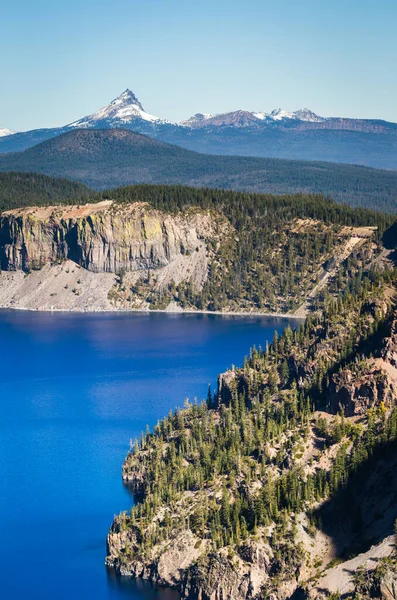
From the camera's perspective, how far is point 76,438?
132 m

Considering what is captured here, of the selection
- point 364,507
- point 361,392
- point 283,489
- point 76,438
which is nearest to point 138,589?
point 283,489

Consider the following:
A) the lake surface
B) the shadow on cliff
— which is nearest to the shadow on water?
the lake surface

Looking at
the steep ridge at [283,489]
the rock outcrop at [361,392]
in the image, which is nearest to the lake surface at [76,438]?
the steep ridge at [283,489]

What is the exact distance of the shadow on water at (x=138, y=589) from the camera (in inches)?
3494

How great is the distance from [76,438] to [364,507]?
50945mm

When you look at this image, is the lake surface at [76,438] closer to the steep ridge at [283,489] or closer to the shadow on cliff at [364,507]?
the steep ridge at [283,489]

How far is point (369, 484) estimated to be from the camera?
91562mm

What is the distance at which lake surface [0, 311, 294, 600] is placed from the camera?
309 ft

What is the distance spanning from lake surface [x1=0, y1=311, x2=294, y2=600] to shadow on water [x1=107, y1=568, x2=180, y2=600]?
11 cm

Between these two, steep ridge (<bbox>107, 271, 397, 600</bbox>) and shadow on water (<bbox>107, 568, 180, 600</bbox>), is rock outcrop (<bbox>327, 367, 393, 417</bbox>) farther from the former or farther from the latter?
shadow on water (<bbox>107, 568, 180, 600</bbox>)

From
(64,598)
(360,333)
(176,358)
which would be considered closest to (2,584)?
(64,598)

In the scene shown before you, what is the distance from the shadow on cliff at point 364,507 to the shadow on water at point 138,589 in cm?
1392

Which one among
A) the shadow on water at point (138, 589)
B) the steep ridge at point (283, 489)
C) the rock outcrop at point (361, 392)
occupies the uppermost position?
the rock outcrop at point (361, 392)

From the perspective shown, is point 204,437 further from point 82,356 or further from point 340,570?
point 82,356
